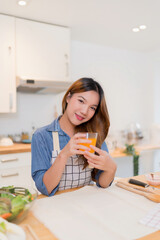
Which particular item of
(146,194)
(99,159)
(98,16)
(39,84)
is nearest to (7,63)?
(39,84)

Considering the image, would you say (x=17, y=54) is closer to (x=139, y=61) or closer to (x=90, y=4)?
(x=90, y=4)

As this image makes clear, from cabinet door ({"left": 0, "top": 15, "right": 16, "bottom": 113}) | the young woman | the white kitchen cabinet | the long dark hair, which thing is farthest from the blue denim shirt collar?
cabinet door ({"left": 0, "top": 15, "right": 16, "bottom": 113})

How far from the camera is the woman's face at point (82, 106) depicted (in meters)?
1.32

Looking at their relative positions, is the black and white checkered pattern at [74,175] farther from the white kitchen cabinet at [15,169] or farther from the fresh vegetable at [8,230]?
the white kitchen cabinet at [15,169]

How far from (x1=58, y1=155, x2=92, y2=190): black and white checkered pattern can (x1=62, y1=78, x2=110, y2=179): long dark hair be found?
4 centimetres

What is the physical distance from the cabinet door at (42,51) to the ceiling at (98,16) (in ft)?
0.35

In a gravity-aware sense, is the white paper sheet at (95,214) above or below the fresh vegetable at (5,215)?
below

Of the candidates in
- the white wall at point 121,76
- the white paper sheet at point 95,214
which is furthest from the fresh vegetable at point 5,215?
the white wall at point 121,76

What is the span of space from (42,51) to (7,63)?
458 millimetres

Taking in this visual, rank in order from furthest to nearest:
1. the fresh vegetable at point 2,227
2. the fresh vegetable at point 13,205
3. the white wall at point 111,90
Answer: the white wall at point 111,90 < the fresh vegetable at point 13,205 < the fresh vegetable at point 2,227

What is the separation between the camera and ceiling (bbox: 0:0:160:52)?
7.72ft

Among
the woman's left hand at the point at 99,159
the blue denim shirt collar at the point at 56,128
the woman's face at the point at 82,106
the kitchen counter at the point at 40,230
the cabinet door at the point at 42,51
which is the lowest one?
the kitchen counter at the point at 40,230

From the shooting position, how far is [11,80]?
269 centimetres

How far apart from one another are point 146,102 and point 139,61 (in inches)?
29.8
